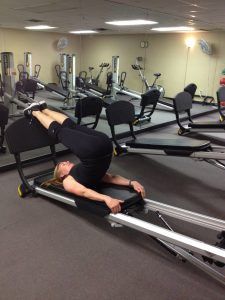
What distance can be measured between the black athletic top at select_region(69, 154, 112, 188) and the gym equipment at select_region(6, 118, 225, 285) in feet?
0.37

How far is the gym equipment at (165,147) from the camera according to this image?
332 centimetres

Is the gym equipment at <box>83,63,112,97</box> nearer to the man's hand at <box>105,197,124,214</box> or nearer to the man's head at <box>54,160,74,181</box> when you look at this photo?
the man's head at <box>54,160,74,181</box>

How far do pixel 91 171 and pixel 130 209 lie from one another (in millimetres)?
425

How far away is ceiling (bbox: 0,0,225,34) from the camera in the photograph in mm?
3875

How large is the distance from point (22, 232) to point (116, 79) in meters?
4.52

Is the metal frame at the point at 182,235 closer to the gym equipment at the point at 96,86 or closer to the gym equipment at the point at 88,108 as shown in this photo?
the gym equipment at the point at 88,108

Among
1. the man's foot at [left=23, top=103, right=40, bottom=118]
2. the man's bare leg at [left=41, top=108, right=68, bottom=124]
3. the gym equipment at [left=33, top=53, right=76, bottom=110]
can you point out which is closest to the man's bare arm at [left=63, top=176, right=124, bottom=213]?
the man's bare leg at [left=41, top=108, right=68, bottom=124]

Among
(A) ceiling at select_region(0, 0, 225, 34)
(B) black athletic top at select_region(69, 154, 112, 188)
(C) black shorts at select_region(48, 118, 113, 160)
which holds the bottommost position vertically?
(B) black athletic top at select_region(69, 154, 112, 188)

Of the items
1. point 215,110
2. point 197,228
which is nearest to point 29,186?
point 197,228

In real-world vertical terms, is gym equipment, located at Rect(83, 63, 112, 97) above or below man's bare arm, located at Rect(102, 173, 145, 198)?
above

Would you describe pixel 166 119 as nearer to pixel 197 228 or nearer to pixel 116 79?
pixel 116 79

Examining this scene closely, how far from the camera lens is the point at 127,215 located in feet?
6.82

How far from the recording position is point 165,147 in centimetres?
351

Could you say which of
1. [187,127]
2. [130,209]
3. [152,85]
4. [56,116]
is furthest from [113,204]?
[152,85]
